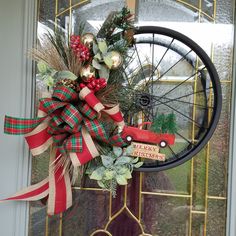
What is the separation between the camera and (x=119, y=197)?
0.99m

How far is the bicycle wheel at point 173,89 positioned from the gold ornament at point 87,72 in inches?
6.0

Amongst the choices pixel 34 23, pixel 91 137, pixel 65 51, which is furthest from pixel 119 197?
pixel 34 23

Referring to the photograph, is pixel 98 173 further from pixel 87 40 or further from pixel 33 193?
pixel 87 40

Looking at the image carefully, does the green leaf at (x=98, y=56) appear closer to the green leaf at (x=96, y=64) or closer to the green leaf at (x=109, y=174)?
the green leaf at (x=96, y=64)

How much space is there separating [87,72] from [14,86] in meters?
0.33

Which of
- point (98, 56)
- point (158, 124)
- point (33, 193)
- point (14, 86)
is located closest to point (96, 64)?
point (98, 56)

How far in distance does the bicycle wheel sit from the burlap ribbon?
0.53 ft

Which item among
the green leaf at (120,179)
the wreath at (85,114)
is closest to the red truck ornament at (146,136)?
the wreath at (85,114)

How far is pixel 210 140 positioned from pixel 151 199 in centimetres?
28

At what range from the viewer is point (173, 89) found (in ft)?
3.18

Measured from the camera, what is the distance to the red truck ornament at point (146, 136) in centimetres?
85

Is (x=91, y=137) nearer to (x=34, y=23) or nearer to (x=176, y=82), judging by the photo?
(x=176, y=82)

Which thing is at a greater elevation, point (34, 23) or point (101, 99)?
point (34, 23)

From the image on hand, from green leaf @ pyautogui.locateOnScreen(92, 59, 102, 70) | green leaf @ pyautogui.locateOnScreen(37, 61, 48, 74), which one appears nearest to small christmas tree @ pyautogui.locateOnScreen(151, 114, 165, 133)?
green leaf @ pyautogui.locateOnScreen(92, 59, 102, 70)
